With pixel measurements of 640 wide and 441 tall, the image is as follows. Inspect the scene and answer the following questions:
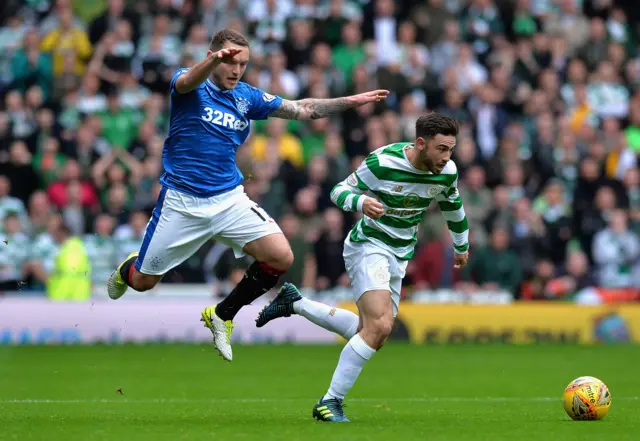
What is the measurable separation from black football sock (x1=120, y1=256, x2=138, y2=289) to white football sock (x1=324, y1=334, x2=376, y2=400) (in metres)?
2.37

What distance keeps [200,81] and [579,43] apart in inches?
665

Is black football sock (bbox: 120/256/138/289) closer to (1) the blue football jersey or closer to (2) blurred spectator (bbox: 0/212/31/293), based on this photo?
(1) the blue football jersey

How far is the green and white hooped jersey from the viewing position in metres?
10.9

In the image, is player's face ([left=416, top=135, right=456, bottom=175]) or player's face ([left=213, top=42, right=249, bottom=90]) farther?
player's face ([left=213, top=42, right=249, bottom=90])

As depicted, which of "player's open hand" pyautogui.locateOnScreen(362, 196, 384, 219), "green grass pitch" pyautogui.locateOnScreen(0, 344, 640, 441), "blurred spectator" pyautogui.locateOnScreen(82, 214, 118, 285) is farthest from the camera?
"blurred spectator" pyautogui.locateOnScreen(82, 214, 118, 285)

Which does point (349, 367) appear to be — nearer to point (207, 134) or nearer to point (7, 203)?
point (207, 134)

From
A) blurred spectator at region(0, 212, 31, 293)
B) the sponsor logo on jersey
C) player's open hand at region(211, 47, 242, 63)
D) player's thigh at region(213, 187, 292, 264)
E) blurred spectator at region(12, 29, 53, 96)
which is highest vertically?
player's open hand at region(211, 47, 242, 63)

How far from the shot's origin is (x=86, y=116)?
21875mm

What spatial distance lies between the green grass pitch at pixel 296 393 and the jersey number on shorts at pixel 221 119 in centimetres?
256

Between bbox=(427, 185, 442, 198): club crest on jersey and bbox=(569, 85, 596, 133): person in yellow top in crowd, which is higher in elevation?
bbox=(427, 185, 442, 198): club crest on jersey

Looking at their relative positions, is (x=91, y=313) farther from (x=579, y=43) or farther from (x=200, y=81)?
(x=579, y=43)

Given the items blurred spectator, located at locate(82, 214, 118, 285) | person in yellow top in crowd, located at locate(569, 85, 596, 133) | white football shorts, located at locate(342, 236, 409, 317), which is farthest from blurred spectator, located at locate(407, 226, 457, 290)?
white football shorts, located at locate(342, 236, 409, 317)

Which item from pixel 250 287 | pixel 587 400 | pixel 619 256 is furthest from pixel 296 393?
pixel 619 256

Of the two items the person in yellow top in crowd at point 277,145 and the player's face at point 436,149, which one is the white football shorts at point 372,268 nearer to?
the player's face at point 436,149
